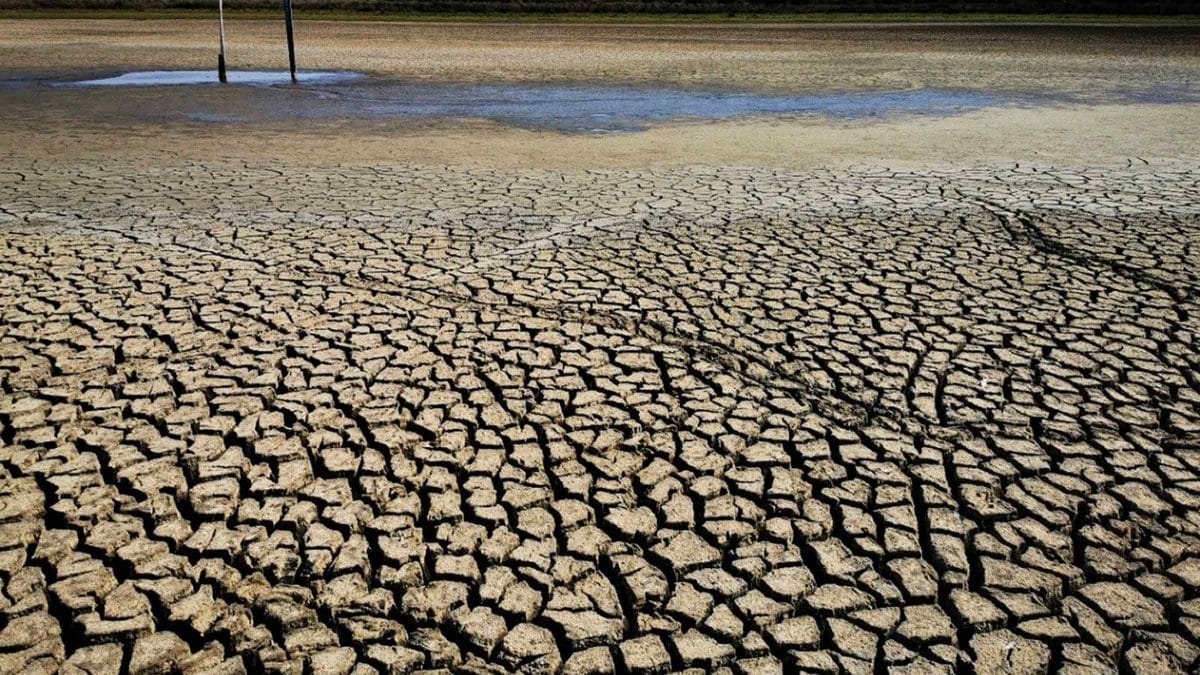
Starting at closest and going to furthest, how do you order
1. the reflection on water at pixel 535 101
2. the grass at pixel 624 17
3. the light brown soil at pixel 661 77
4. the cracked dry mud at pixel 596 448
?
the cracked dry mud at pixel 596 448
the light brown soil at pixel 661 77
the reflection on water at pixel 535 101
the grass at pixel 624 17

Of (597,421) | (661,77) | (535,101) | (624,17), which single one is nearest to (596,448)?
(597,421)

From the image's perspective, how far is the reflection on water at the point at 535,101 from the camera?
9.82 metres

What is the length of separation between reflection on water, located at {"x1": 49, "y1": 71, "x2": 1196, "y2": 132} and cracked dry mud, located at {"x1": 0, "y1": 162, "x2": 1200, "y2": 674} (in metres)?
4.71

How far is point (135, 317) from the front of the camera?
394 centimetres

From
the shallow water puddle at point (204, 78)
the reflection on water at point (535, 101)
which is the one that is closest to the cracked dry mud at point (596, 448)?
the reflection on water at point (535, 101)

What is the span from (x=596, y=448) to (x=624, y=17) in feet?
94.9

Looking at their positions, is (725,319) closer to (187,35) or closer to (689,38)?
(689,38)

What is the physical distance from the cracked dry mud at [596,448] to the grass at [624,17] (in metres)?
24.7

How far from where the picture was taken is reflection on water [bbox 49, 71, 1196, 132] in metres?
9.82

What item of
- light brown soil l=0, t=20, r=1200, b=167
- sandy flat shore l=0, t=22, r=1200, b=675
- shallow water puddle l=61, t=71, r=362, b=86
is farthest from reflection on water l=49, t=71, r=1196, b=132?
sandy flat shore l=0, t=22, r=1200, b=675

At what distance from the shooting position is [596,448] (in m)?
2.96

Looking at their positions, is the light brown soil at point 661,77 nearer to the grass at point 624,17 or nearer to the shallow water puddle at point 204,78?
the shallow water puddle at point 204,78

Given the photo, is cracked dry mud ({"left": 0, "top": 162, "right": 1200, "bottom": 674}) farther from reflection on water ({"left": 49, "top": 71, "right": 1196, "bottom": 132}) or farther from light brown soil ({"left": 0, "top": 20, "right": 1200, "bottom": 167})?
reflection on water ({"left": 49, "top": 71, "right": 1196, "bottom": 132})

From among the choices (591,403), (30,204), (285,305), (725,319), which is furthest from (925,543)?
(30,204)
